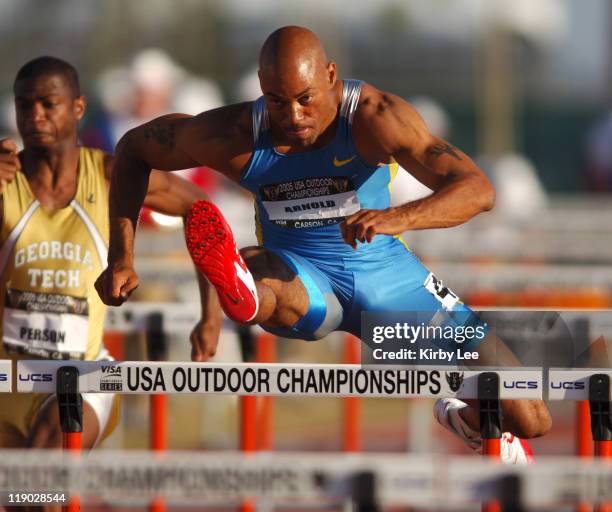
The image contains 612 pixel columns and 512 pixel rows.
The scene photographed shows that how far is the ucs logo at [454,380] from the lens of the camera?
14.7 feet

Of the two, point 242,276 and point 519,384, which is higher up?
point 242,276

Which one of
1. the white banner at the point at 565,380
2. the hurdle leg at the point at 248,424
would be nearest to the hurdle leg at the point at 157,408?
the hurdle leg at the point at 248,424

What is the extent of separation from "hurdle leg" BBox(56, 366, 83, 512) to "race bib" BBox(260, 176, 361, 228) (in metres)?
1.09

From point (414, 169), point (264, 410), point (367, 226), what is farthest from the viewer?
point (264, 410)

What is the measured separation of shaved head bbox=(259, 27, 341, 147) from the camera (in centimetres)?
477

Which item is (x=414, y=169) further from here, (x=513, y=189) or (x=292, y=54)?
(x=513, y=189)

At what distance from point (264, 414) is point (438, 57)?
1860 inches

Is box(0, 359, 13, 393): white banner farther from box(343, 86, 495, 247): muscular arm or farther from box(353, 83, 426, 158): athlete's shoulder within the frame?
box(353, 83, 426, 158): athlete's shoulder

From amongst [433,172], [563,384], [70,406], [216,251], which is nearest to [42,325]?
[70,406]

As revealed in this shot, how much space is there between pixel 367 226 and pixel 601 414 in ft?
3.26

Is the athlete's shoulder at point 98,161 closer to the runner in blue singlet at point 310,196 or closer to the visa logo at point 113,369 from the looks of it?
the runner in blue singlet at point 310,196

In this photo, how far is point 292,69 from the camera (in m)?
4.76

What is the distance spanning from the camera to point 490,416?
459 centimetres

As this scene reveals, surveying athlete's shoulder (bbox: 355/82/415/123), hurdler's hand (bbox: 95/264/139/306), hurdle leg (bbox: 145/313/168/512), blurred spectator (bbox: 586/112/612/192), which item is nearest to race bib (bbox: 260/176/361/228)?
athlete's shoulder (bbox: 355/82/415/123)
